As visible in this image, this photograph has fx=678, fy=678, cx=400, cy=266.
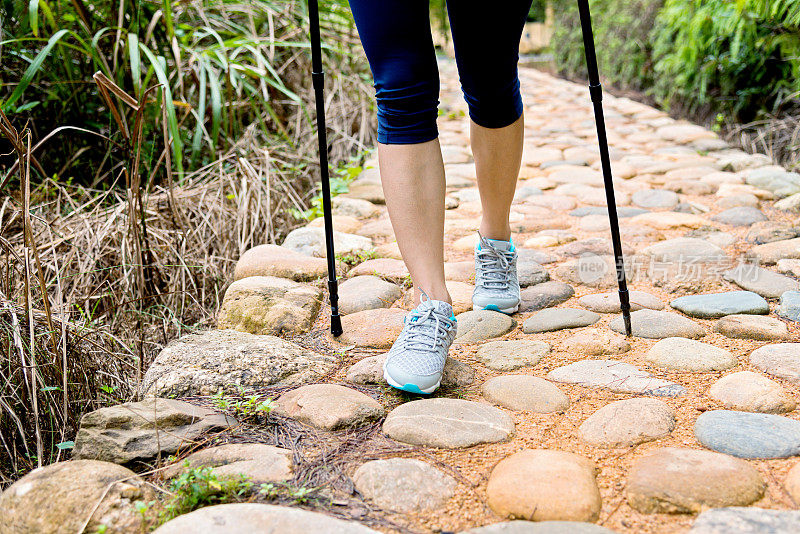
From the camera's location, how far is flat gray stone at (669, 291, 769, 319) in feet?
6.44

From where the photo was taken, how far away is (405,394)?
1.56 metres

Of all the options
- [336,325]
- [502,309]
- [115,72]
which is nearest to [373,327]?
[336,325]

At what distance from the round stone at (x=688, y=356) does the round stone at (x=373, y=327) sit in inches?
→ 26.9

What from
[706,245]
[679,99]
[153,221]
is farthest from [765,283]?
[679,99]

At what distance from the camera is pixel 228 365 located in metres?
1.62

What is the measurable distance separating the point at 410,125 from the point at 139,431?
876mm

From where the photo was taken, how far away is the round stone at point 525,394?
1484 millimetres

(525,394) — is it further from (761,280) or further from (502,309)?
(761,280)

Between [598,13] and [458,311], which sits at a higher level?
[598,13]

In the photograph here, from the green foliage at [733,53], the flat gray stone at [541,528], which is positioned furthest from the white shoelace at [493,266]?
the green foliage at [733,53]

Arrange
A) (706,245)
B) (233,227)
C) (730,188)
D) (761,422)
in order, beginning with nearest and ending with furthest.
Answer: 1. (761,422)
2. (706,245)
3. (233,227)
4. (730,188)

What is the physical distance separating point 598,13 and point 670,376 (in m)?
7.61

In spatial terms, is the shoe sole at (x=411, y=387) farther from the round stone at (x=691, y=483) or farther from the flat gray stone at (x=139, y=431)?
the round stone at (x=691, y=483)

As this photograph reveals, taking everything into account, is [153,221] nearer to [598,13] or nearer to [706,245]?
[706,245]
